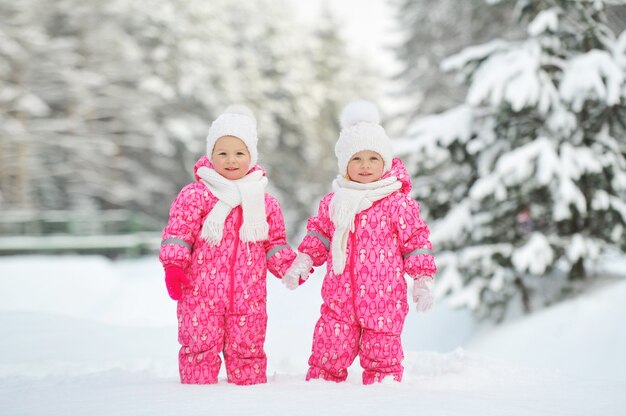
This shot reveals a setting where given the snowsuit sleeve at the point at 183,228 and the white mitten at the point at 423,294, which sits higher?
the snowsuit sleeve at the point at 183,228

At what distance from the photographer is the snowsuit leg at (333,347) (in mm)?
3730

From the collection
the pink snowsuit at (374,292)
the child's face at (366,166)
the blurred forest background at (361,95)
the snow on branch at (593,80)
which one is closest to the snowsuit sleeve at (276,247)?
the pink snowsuit at (374,292)

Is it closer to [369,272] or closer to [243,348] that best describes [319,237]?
[369,272]

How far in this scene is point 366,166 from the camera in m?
3.84

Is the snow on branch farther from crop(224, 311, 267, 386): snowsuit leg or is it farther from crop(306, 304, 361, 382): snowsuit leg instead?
crop(224, 311, 267, 386): snowsuit leg

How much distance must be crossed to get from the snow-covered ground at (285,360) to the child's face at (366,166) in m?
1.14

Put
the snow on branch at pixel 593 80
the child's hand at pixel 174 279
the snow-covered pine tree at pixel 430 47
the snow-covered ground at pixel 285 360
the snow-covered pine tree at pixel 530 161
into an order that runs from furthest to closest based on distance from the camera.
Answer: the snow-covered pine tree at pixel 430 47 → the snow-covered pine tree at pixel 530 161 → the snow on branch at pixel 593 80 → the child's hand at pixel 174 279 → the snow-covered ground at pixel 285 360

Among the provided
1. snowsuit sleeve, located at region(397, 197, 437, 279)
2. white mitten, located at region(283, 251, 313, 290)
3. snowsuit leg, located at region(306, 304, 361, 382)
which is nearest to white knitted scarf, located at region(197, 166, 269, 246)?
white mitten, located at region(283, 251, 313, 290)

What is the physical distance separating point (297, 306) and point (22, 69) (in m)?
12.7

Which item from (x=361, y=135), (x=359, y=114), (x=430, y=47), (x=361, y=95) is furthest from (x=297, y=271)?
(x=361, y=95)

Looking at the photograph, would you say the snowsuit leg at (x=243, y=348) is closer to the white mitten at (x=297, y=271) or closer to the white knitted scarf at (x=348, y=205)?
the white mitten at (x=297, y=271)

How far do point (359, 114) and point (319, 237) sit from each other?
756mm

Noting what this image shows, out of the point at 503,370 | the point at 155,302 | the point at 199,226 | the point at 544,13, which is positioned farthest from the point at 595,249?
the point at 155,302

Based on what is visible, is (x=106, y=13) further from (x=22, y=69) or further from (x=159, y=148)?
(x=159, y=148)
